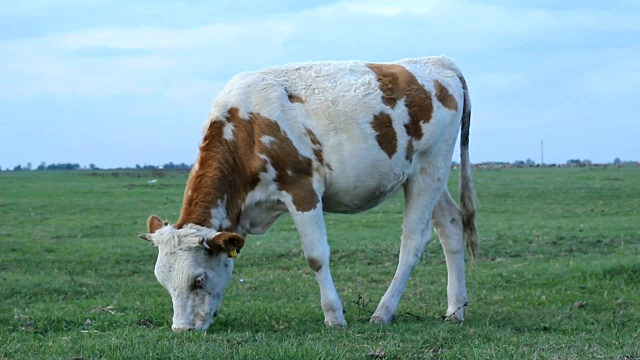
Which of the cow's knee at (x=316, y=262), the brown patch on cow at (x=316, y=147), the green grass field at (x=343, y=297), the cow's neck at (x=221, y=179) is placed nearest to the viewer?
the green grass field at (x=343, y=297)

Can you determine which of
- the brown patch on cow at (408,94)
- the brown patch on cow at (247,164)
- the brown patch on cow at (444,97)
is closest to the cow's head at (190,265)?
the brown patch on cow at (247,164)

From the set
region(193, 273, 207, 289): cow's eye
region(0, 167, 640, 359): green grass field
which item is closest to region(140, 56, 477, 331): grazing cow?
region(193, 273, 207, 289): cow's eye

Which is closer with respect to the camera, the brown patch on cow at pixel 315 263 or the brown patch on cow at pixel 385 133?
the brown patch on cow at pixel 315 263

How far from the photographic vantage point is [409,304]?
9992 millimetres

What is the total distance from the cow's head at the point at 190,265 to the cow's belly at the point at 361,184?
133 centimetres

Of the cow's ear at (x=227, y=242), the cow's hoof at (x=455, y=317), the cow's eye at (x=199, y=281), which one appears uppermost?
the cow's ear at (x=227, y=242)

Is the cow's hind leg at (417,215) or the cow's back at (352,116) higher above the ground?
the cow's back at (352,116)

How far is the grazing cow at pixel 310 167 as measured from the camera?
7.43 m

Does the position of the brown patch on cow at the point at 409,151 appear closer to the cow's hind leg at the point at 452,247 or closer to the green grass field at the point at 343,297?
the cow's hind leg at the point at 452,247

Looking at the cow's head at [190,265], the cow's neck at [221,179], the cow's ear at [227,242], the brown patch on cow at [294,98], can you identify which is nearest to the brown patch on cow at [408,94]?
the brown patch on cow at [294,98]

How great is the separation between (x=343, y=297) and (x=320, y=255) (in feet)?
8.96

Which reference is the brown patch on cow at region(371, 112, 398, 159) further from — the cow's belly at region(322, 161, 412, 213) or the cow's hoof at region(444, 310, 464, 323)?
the cow's hoof at region(444, 310, 464, 323)

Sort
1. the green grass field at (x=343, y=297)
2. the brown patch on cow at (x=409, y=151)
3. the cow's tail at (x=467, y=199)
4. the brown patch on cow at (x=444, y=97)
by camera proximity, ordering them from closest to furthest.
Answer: the green grass field at (x=343, y=297)
the brown patch on cow at (x=409, y=151)
the brown patch on cow at (x=444, y=97)
the cow's tail at (x=467, y=199)

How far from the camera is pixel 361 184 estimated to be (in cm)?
825
